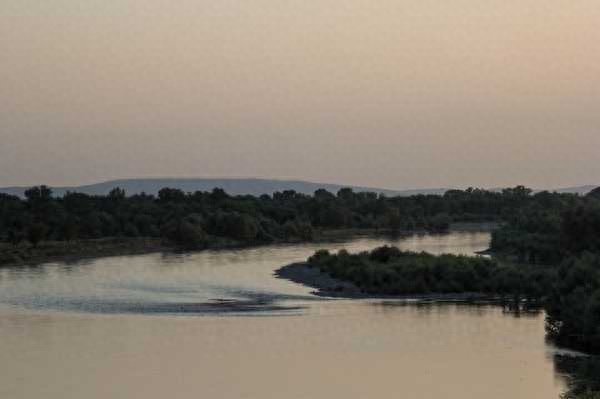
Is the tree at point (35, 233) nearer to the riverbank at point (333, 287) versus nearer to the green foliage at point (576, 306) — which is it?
the riverbank at point (333, 287)

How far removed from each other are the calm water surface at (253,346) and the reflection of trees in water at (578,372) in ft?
1.21

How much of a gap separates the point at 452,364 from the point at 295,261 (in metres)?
39.3

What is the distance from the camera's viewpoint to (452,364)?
30594 mm

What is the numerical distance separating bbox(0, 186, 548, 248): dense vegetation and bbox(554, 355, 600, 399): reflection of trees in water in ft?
186

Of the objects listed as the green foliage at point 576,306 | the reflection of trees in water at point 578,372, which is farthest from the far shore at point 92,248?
the reflection of trees in water at point 578,372

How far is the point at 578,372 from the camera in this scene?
1129 inches

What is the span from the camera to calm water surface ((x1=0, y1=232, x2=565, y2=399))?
27.6 metres

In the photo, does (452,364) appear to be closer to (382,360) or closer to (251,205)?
(382,360)

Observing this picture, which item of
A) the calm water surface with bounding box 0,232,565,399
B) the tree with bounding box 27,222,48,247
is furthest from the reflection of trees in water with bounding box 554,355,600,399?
the tree with bounding box 27,222,48,247

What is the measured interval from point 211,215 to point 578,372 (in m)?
70.8

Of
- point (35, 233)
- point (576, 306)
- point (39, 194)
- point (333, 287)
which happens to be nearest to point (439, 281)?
point (333, 287)

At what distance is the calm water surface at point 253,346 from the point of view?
27.6 m

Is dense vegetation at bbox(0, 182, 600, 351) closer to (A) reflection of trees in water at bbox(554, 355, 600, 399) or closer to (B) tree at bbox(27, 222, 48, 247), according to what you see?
(B) tree at bbox(27, 222, 48, 247)

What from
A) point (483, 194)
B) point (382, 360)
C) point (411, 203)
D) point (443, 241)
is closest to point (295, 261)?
point (443, 241)
